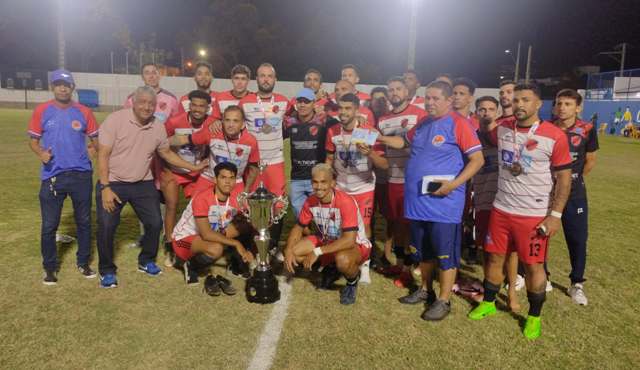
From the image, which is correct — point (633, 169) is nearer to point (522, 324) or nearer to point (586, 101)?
point (522, 324)

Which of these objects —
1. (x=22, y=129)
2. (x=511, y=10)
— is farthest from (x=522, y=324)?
(x=511, y=10)

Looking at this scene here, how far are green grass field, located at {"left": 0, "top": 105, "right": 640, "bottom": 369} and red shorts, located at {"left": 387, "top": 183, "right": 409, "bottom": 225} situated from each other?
76cm

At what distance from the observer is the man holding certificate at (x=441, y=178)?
4.27 metres

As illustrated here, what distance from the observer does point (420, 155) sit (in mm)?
4465

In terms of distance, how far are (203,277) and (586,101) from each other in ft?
118

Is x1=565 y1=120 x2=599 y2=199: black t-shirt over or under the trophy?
over

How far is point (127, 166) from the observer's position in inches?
194

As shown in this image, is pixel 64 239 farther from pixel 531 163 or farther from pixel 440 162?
pixel 531 163

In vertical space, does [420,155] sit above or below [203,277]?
above

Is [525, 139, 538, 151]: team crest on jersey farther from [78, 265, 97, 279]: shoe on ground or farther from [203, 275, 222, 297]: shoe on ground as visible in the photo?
[78, 265, 97, 279]: shoe on ground

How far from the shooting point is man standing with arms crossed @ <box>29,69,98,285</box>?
16.2ft

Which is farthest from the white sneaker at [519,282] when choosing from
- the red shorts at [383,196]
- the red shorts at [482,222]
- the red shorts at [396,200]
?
the red shorts at [383,196]

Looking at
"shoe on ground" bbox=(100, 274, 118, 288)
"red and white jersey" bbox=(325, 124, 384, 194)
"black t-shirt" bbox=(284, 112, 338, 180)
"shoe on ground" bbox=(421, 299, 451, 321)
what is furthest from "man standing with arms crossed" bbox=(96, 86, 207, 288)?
"shoe on ground" bbox=(421, 299, 451, 321)

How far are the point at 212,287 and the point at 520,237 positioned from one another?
9.77 feet
